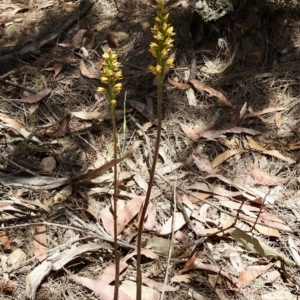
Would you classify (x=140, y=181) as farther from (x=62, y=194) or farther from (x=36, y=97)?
(x=36, y=97)

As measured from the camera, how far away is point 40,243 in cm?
231

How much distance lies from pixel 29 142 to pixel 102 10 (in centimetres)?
149

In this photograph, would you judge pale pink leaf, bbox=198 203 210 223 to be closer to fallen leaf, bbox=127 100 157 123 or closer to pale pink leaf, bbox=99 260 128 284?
pale pink leaf, bbox=99 260 128 284

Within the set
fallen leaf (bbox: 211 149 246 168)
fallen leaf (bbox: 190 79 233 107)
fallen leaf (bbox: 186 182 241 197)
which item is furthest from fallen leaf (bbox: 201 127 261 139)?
fallen leaf (bbox: 186 182 241 197)

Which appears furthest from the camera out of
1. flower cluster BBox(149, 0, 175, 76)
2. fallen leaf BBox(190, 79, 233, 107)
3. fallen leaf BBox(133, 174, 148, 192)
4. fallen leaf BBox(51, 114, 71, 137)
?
fallen leaf BBox(190, 79, 233, 107)

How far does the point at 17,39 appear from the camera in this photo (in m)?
3.66

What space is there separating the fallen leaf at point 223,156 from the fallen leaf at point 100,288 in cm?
95

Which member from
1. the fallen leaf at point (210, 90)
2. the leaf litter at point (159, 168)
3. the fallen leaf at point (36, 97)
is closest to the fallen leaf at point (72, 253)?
the leaf litter at point (159, 168)

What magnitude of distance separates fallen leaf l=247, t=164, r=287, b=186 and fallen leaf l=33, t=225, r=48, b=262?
1.10 m

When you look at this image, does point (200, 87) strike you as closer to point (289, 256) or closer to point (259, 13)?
point (259, 13)

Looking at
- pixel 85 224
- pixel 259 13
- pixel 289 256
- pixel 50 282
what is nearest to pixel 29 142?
pixel 85 224

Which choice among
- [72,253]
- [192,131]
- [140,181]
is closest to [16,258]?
[72,253]

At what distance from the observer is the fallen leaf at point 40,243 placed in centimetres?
224

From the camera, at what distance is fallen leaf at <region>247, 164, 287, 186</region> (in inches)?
105
